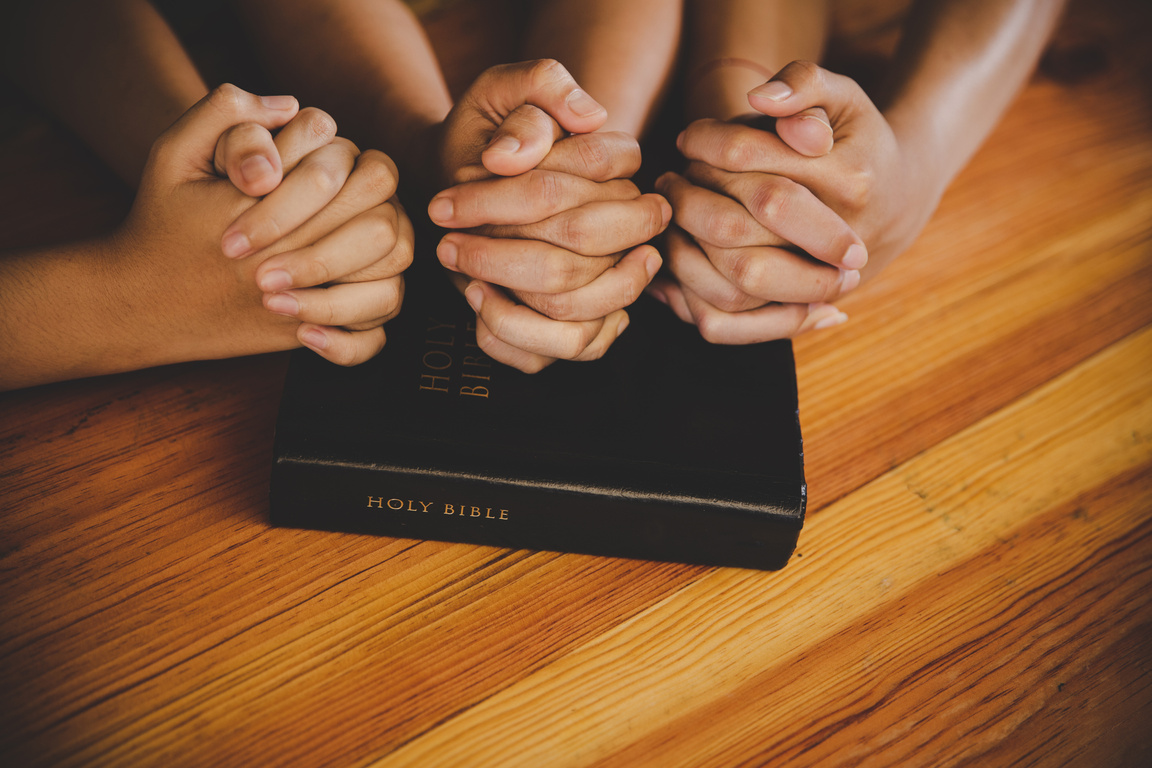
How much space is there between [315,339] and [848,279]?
0.45m

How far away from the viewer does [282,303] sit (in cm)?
53

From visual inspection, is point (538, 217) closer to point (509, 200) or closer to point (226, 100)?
point (509, 200)

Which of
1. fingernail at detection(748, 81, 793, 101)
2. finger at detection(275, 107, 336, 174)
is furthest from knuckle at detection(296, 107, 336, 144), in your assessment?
fingernail at detection(748, 81, 793, 101)

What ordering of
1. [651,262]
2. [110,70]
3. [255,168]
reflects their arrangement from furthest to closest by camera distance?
[110,70] → [651,262] → [255,168]

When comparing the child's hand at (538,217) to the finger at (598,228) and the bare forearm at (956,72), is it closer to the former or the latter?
the finger at (598,228)

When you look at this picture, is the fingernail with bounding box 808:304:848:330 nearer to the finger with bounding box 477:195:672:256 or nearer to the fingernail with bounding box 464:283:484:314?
the finger with bounding box 477:195:672:256

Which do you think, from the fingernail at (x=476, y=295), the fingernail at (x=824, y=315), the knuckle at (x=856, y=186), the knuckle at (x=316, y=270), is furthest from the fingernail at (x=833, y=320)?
the knuckle at (x=316, y=270)

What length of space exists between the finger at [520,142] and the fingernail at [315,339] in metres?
0.18

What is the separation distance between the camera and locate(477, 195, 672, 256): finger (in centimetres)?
57

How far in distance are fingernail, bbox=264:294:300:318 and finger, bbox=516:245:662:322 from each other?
0.57ft

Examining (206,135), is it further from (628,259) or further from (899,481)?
(899,481)

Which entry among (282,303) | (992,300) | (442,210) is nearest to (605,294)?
(442,210)

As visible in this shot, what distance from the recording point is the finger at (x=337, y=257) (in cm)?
53

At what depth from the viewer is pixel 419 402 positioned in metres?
0.56
